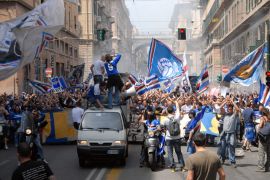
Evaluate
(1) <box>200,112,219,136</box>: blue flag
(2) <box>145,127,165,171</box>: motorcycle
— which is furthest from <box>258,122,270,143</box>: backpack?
(1) <box>200,112,219,136</box>: blue flag

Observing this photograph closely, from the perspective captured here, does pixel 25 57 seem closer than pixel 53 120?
Yes

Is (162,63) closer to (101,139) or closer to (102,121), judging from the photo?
(102,121)

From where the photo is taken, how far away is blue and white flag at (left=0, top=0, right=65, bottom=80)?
10.6 m

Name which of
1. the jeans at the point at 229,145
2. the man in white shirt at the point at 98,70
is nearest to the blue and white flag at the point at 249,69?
the jeans at the point at 229,145

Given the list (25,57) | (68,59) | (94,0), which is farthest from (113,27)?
(25,57)

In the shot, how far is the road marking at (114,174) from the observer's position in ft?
36.8

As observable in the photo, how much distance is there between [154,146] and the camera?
40.9 feet

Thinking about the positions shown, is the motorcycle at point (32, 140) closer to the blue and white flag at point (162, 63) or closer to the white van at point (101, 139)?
the white van at point (101, 139)

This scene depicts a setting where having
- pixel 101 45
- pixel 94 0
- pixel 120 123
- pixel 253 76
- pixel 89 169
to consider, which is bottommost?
pixel 89 169

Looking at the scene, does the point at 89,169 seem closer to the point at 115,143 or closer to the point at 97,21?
the point at 115,143

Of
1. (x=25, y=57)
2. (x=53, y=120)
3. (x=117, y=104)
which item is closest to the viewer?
(x=25, y=57)

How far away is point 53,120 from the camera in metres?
18.5

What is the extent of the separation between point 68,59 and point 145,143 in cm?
4261

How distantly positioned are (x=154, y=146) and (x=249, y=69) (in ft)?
18.0
